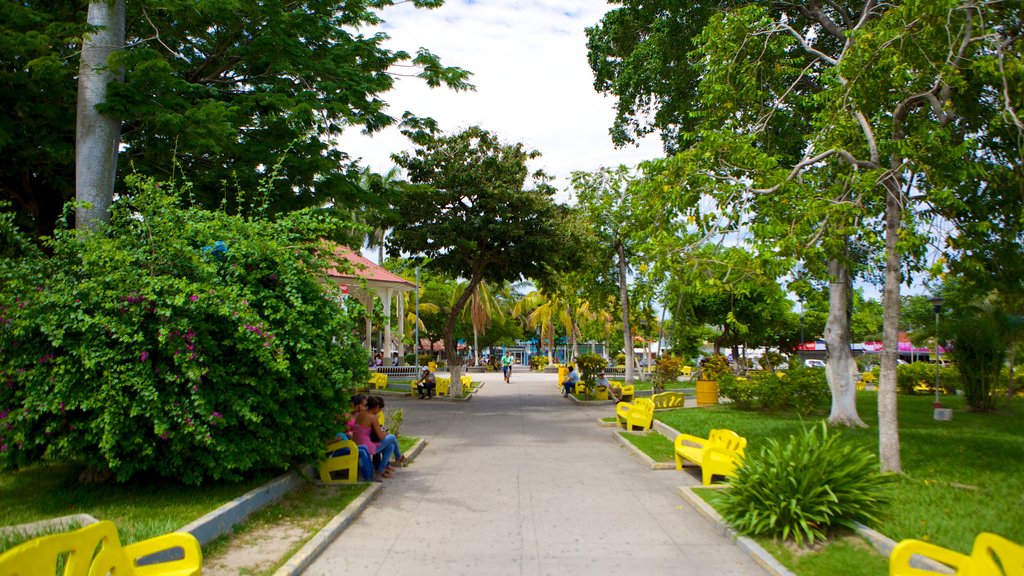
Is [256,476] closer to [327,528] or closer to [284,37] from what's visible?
[327,528]

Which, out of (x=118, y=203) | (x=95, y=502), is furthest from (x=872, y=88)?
(x=95, y=502)

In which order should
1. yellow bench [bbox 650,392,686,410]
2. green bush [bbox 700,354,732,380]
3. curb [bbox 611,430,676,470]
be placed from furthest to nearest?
green bush [bbox 700,354,732,380] < yellow bench [bbox 650,392,686,410] < curb [bbox 611,430,676,470]

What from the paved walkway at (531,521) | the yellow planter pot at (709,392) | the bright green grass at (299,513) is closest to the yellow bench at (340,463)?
the bright green grass at (299,513)

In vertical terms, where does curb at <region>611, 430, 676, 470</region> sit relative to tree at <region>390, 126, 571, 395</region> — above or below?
below

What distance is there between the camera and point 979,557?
4.38 meters

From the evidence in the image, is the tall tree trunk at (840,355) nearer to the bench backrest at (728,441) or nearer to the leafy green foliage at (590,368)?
the bench backrest at (728,441)

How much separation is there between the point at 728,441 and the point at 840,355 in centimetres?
656

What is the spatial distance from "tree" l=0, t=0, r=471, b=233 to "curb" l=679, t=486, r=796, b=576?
7.74 metres

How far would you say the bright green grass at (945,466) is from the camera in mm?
6613

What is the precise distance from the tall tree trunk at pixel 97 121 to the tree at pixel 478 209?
1271 cm

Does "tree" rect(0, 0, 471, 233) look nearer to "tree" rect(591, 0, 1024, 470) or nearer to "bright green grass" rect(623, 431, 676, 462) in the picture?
"tree" rect(591, 0, 1024, 470)

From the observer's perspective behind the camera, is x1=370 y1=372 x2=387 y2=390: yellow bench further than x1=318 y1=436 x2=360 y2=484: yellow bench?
Yes

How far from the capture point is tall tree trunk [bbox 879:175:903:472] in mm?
9164

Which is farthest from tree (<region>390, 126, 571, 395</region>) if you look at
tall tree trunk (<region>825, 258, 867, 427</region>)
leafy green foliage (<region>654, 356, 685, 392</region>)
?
tall tree trunk (<region>825, 258, 867, 427</region>)
